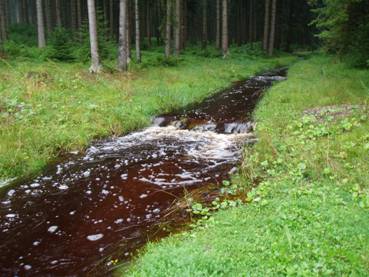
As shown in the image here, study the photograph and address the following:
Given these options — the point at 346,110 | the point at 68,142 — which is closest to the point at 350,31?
the point at 346,110

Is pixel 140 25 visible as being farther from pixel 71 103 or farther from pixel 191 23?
pixel 191 23

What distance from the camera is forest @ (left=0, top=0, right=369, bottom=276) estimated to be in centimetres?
546

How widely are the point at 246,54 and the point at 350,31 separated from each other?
1773 cm

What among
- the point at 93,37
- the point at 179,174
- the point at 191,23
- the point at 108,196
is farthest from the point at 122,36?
the point at 191,23

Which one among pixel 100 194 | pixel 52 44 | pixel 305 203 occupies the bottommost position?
pixel 100 194

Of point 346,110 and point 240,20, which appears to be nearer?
point 346,110

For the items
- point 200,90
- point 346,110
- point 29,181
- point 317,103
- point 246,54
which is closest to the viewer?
point 29,181

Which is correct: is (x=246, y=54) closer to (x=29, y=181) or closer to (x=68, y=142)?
(x=68, y=142)

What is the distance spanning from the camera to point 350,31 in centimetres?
1909

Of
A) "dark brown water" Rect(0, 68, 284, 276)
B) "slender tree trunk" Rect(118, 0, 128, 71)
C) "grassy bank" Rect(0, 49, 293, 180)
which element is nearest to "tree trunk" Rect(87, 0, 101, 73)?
"grassy bank" Rect(0, 49, 293, 180)

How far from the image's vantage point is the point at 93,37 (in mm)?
18516

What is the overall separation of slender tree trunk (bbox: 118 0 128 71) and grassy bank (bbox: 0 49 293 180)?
2.06 feet

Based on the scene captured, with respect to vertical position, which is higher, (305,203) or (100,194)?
(305,203)

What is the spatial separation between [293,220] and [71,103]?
→ 9.88 m
